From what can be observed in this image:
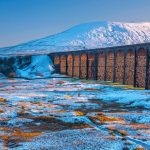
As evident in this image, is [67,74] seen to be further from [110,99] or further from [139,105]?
[139,105]

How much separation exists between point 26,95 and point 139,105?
15846 mm

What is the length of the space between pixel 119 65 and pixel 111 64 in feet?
11.4

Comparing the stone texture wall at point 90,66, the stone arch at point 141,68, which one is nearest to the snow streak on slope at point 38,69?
the stone texture wall at point 90,66

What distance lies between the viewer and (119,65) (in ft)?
Result: 234

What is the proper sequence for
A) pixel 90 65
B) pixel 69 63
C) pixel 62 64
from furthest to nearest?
pixel 62 64
pixel 69 63
pixel 90 65

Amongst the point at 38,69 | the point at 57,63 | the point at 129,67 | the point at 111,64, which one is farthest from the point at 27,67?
the point at 129,67

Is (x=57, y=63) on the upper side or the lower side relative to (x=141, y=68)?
lower

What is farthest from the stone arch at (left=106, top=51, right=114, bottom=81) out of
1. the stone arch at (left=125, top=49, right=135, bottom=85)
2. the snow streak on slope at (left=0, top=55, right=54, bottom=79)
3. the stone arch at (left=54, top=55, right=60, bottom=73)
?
the stone arch at (left=54, top=55, right=60, bottom=73)

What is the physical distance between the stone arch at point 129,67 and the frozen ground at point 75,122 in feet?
57.0

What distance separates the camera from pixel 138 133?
2678cm

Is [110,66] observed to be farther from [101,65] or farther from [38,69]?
[38,69]

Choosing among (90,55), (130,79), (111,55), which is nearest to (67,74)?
(90,55)

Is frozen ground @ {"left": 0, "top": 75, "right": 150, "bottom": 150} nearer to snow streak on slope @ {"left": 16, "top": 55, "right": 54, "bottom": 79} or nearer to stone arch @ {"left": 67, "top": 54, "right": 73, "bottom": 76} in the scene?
snow streak on slope @ {"left": 16, "top": 55, "right": 54, "bottom": 79}

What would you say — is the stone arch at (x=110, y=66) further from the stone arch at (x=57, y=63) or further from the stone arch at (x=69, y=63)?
the stone arch at (x=57, y=63)
